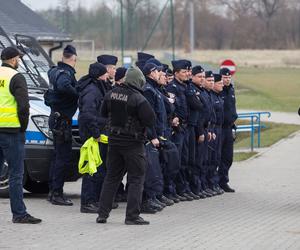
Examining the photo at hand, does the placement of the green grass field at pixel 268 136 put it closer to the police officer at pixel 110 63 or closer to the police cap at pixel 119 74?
the police officer at pixel 110 63

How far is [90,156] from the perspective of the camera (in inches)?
440

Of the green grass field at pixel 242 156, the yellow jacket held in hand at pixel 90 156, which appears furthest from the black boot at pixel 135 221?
the green grass field at pixel 242 156

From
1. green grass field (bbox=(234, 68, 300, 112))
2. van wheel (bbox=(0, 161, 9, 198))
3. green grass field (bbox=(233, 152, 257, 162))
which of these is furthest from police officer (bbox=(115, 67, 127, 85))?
green grass field (bbox=(234, 68, 300, 112))

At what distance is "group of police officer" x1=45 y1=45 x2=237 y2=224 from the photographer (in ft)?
34.3

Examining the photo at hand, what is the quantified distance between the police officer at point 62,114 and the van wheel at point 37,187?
1287 millimetres

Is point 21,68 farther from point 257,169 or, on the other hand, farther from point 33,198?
point 257,169

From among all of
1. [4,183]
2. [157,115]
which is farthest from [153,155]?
[4,183]

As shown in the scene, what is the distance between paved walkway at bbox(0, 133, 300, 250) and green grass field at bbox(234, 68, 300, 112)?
2659 cm

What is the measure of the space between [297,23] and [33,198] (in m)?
105

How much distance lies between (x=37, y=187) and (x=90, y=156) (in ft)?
8.39

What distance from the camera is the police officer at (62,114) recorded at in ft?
38.8

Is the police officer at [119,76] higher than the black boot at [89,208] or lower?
higher

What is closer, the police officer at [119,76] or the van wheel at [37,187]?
the police officer at [119,76]

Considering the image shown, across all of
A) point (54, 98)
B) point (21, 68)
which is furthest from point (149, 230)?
point (21, 68)
